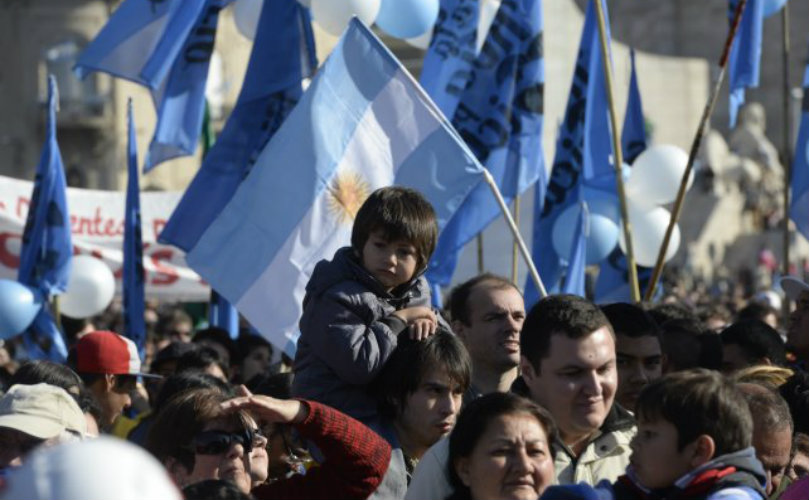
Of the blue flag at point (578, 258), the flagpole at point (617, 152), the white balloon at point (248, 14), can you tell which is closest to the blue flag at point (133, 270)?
the white balloon at point (248, 14)

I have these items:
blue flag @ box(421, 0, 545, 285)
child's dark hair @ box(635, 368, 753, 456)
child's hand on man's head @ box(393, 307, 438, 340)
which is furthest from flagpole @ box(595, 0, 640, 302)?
child's dark hair @ box(635, 368, 753, 456)

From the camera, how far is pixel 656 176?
1253cm

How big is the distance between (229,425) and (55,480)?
6.61ft

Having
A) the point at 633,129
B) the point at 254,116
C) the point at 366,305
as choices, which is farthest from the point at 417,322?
the point at 633,129

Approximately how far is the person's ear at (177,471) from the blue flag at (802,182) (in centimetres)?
660

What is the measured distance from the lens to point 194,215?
10.4 m

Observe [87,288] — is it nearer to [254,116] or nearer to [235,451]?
[254,116]

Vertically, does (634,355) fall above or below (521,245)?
above

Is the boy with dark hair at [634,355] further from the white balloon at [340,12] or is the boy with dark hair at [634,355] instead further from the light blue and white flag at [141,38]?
the light blue and white flag at [141,38]

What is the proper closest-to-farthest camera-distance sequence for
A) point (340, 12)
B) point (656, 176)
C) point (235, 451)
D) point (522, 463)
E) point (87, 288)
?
point (522, 463)
point (235, 451)
point (340, 12)
point (656, 176)
point (87, 288)

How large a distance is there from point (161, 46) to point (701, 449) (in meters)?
6.69

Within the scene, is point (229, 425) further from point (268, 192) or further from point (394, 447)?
point (268, 192)

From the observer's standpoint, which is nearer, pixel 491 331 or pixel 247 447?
pixel 247 447

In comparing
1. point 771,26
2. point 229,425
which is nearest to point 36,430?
point 229,425
